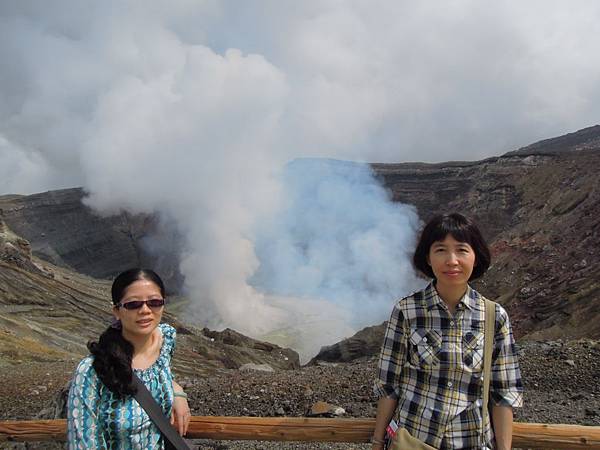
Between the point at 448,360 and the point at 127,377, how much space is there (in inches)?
60.1

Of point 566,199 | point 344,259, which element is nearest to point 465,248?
point 566,199

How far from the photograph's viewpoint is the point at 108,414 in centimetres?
220

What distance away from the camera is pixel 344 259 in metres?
43.7

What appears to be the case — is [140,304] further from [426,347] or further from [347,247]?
[347,247]

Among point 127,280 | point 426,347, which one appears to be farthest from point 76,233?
point 426,347

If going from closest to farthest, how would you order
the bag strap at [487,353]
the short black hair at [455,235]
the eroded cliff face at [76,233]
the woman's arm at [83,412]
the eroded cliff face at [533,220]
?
the woman's arm at [83,412], the bag strap at [487,353], the short black hair at [455,235], the eroded cliff face at [533,220], the eroded cliff face at [76,233]

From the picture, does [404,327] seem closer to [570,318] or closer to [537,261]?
[570,318]

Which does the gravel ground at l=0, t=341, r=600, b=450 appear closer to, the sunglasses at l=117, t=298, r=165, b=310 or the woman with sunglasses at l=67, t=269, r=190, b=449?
the woman with sunglasses at l=67, t=269, r=190, b=449

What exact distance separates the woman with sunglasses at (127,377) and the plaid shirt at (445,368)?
1.15 metres

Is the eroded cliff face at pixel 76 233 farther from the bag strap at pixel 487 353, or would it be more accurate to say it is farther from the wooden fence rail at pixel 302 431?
the bag strap at pixel 487 353

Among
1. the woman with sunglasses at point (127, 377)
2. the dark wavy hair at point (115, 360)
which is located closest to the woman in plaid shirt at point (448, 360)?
the woman with sunglasses at point (127, 377)

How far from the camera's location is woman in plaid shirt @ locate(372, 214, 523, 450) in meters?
2.25

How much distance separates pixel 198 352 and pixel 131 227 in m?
42.6

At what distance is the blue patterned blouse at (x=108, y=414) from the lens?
2123 mm
